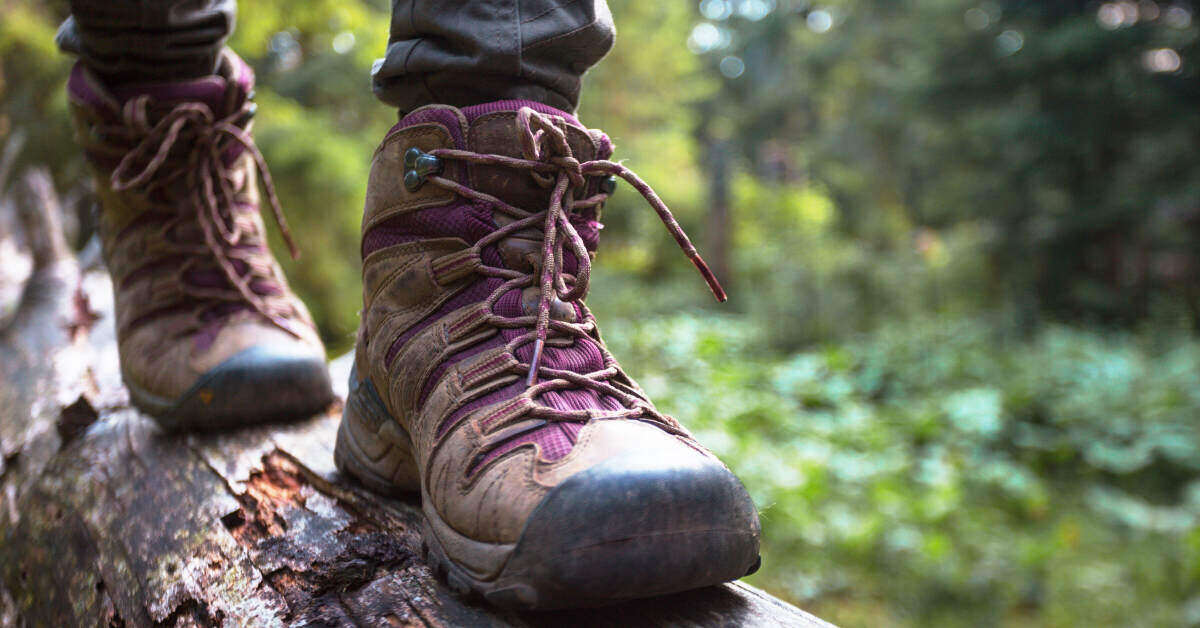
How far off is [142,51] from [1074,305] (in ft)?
24.3

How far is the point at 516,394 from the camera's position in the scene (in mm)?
902

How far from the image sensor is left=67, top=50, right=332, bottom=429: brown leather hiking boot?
4.62ft

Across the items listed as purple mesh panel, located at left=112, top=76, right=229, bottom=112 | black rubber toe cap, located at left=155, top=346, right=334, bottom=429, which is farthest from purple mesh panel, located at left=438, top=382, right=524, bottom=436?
purple mesh panel, located at left=112, top=76, right=229, bottom=112

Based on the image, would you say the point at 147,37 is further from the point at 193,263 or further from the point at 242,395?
the point at 242,395

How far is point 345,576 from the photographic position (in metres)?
0.94

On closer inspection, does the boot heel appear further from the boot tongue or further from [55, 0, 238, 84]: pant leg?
[55, 0, 238, 84]: pant leg

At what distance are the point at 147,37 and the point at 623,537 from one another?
1323 mm

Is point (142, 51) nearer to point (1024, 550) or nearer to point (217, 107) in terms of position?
point (217, 107)

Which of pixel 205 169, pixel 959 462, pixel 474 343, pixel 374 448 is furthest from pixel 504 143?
pixel 959 462

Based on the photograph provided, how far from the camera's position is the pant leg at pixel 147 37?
1.39 m

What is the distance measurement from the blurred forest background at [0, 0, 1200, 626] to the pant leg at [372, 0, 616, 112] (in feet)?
7.68

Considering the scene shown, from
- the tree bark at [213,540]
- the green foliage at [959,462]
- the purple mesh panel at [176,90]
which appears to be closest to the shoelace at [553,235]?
the tree bark at [213,540]

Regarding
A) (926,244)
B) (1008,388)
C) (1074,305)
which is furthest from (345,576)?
(926,244)

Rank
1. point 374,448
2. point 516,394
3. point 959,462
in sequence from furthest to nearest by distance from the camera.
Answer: point 959,462
point 374,448
point 516,394
